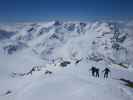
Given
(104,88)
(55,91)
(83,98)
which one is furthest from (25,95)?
(104,88)

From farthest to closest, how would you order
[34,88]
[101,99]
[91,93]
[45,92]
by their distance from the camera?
1. [34,88]
2. [45,92]
3. [91,93]
4. [101,99]

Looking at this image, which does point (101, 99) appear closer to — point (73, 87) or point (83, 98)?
point (83, 98)

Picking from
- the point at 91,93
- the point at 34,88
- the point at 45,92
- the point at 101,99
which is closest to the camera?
the point at 101,99

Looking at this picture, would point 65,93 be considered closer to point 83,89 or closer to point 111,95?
point 83,89

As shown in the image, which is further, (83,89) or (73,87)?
(73,87)

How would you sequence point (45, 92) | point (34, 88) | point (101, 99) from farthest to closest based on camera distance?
point (34, 88), point (45, 92), point (101, 99)

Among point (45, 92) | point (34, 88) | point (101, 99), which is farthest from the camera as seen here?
point (34, 88)

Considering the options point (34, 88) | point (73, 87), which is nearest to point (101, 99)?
point (73, 87)

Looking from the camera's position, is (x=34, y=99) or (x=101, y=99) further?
(x=34, y=99)
